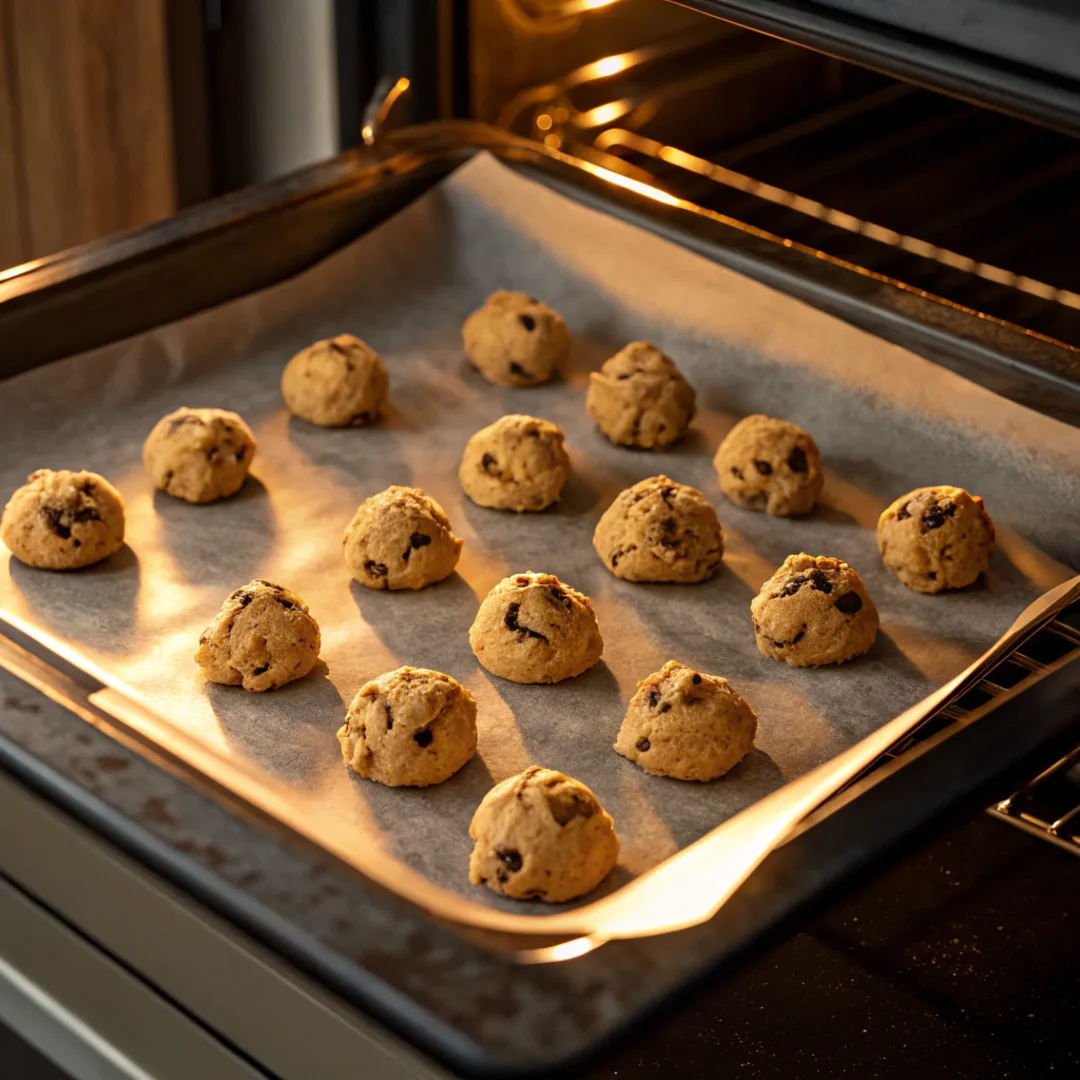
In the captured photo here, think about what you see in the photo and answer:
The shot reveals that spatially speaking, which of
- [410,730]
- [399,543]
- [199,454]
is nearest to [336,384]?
[199,454]

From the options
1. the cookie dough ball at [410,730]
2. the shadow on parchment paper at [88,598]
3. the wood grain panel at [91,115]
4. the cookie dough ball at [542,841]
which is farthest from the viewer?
the wood grain panel at [91,115]

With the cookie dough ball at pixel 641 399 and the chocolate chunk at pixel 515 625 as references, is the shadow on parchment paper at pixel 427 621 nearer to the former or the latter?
the chocolate chunk at pixel 515 625

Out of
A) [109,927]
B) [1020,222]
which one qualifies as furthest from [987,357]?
[109,927]

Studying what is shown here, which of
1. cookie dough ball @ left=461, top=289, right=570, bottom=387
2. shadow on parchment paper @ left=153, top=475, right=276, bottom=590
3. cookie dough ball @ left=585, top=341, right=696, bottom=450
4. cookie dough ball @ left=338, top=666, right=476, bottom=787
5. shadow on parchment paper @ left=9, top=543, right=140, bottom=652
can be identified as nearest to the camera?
cookie dough ball @ left=338, top=666, right=476, bottom=787

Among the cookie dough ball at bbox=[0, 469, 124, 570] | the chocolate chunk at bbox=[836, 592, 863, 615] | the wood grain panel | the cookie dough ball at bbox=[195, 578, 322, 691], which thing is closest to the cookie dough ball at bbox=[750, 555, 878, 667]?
the chocolate chunk at bbox=[836, 592, 863, 615]

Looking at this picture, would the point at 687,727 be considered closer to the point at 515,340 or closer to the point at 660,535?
the point at 660,535

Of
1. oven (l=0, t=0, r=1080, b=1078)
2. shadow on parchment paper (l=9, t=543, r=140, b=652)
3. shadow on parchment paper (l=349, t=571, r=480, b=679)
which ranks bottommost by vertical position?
shadow on parchment paper (l=349, t=571, r=480, b=679)

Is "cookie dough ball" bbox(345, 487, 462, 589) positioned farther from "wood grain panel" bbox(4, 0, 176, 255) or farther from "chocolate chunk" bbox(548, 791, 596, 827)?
"wood grain panel" bbox(4, 0, 176, 255)

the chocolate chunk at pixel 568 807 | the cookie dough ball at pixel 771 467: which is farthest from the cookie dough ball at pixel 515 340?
the chocolate chunk at pixel 568 807
